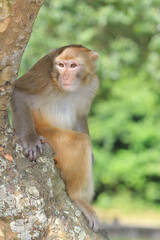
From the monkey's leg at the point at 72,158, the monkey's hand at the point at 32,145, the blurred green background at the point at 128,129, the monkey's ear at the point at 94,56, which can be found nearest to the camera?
the monkey's hand at the point at 32,145

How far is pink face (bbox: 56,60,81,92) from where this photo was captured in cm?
421

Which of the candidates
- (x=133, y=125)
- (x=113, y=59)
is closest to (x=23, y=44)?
(x=113, y=59)

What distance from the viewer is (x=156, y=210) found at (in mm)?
11578

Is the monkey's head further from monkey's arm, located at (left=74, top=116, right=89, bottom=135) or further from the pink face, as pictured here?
monkey's arm, located at (left=74, top=116, right=89, bottom=135)

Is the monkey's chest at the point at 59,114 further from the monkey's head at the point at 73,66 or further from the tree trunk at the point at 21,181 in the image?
the tree trunk at the point at 21,181

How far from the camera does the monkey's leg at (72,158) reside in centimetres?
375

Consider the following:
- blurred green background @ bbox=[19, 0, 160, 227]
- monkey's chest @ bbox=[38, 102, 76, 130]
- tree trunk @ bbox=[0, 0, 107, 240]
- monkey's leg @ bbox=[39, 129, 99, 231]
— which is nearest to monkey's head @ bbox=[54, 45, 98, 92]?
monkey's chest @ bbox=[38, 102, 76, 130]

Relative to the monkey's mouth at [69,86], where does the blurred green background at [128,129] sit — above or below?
below

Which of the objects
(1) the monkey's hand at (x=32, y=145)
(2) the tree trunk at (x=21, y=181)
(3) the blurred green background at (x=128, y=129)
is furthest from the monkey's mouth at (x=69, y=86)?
(3) the blurred green background at (x=128, y=129)

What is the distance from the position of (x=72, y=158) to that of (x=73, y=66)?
113 cm

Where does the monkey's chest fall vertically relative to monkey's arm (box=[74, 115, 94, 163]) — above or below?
above

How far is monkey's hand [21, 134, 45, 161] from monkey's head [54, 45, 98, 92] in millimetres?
793

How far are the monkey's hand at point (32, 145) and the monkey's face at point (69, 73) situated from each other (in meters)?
0.78

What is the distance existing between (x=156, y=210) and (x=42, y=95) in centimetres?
833
